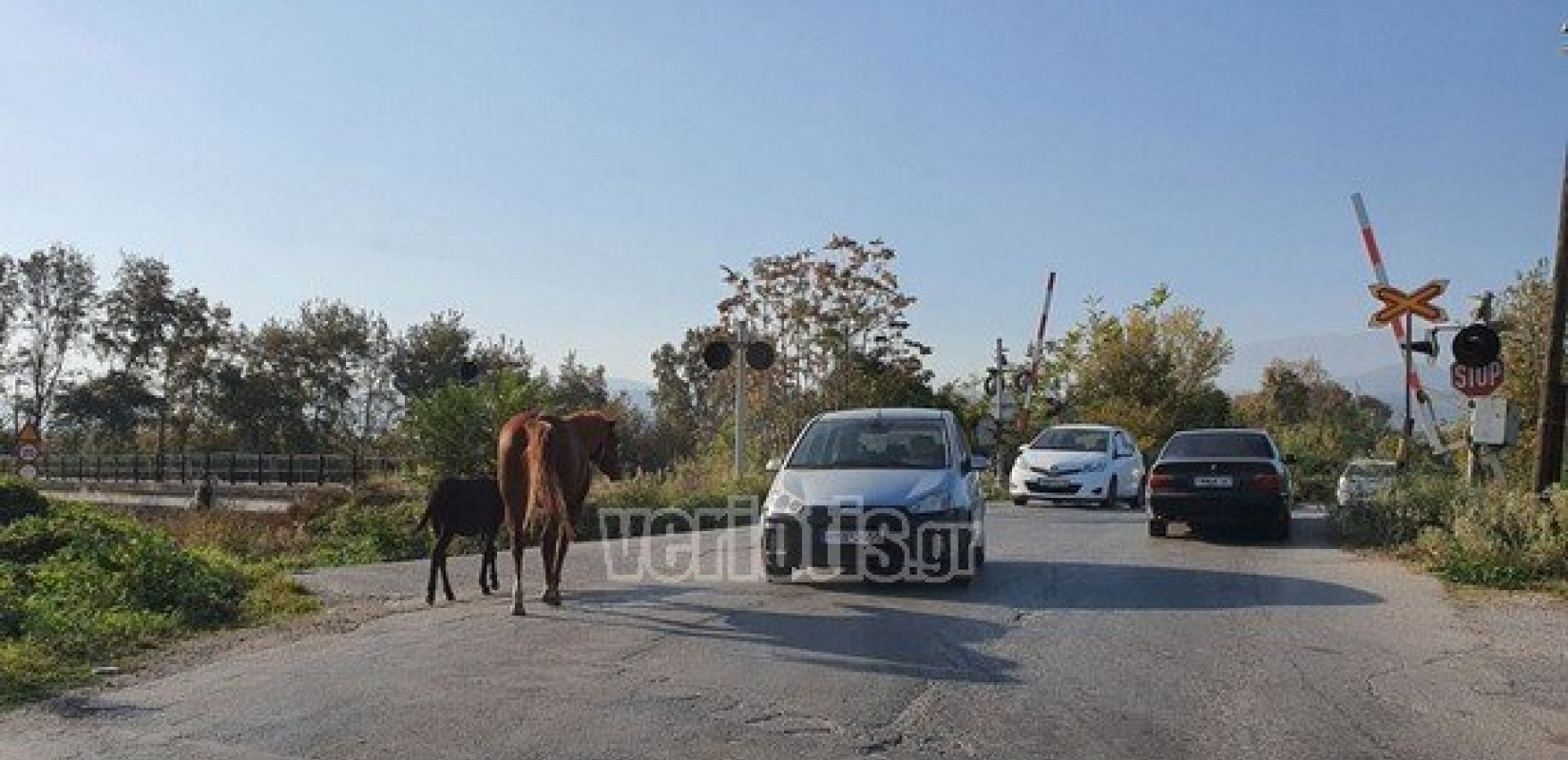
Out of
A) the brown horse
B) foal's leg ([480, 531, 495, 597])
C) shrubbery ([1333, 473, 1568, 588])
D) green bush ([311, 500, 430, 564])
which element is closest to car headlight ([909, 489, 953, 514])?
the brown horse

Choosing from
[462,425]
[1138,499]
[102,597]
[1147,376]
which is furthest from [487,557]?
[1147,376]

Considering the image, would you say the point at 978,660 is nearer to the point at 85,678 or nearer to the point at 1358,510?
the point at 85,678

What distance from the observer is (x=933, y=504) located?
11836 mm

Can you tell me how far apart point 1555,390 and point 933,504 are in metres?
7.71

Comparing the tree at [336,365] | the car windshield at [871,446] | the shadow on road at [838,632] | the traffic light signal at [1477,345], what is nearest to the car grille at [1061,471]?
the traffic light signal at [1477,345]

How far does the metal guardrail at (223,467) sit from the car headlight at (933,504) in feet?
79.1

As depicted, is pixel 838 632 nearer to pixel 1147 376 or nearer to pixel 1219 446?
pixel 1219 446

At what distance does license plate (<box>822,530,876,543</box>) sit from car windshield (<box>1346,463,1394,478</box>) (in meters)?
12.6

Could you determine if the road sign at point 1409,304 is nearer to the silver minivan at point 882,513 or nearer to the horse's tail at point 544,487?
the silver minivan at point 882,513

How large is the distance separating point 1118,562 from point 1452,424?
13734 millimetres

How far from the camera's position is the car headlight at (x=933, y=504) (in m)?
11.7

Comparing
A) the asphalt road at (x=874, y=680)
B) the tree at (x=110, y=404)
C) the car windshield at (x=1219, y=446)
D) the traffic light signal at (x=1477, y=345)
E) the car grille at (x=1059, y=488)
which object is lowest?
the asphalt road at (x=874, y=680)

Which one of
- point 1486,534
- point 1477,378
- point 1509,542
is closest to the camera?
point 1509,542

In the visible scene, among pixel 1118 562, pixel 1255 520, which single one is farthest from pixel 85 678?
pixel 1255 520
